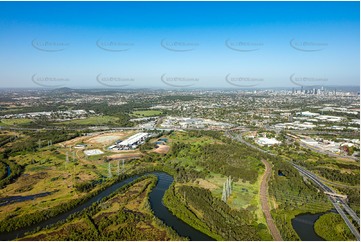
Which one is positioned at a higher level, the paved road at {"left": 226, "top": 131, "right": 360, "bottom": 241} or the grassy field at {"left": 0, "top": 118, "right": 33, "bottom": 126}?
the paved road at {"left": 226, "top": 131, "right": 360, "bottom": 241}

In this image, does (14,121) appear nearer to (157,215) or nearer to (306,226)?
(157,215)

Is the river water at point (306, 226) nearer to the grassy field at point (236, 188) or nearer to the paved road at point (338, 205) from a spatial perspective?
the paved road at point (338, 205)

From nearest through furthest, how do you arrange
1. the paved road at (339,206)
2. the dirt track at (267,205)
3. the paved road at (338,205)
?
1. the dirt track at (267,205)
2. the paved road at (339,206)
3. the paved road at (338,205)

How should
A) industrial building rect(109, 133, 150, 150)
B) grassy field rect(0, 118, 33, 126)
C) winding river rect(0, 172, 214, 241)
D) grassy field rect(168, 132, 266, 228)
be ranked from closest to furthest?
winding river rect(0, 172, 214, 241) < grassy field rect(168, 132, 266, 228) < industrial building rect(109, 133, 150, 150) < grassy field rect(0, 118, 33, 126)

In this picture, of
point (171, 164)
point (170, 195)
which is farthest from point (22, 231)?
point (171, 164)

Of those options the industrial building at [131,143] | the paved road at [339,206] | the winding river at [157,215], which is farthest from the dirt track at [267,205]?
the industrial building at [131,143]

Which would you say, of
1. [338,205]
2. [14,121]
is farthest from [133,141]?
[14,121]

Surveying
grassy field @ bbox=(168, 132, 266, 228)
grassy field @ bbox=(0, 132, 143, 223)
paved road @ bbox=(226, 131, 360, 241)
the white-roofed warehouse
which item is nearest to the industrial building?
the white-roofed warehouse

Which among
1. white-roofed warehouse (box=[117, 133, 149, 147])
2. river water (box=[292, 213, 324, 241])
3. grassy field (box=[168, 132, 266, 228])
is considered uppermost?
grassy field (box=[168, 132, 266, 228])

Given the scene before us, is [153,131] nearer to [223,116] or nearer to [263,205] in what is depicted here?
[223,116]

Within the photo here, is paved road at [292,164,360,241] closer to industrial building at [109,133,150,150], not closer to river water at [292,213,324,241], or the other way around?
river water at [292,213,324,241]
